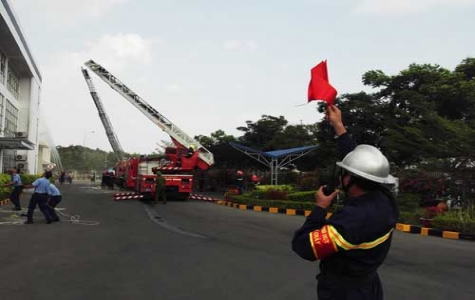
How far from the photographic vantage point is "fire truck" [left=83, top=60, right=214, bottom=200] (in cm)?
2569

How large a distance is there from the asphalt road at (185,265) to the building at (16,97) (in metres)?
22.6

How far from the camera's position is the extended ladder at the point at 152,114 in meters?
30.0

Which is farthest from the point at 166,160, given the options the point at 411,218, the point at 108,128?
the point at 108,128

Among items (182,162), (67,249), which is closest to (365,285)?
(67,249)

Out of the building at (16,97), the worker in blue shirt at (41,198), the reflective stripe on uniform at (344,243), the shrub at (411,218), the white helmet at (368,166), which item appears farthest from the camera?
the building at (16,97)

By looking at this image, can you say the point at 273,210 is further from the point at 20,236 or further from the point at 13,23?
the point at 13,23

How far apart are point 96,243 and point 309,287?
17.2ft

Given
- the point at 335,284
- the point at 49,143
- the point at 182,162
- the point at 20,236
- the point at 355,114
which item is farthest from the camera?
the point at 49,143

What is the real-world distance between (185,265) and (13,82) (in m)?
42.5

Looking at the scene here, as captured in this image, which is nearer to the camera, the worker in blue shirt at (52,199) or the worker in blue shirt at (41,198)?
the worker in blue shirt at (41,198)

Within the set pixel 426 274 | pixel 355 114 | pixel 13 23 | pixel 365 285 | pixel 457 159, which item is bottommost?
pixel 426 274

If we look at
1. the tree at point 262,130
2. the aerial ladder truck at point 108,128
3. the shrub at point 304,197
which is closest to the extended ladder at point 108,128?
the aerial ladder truck at point 108,128

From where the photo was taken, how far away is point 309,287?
6.73 metres

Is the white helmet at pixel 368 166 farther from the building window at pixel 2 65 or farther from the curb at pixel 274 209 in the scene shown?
the building window at pixel 2 65
